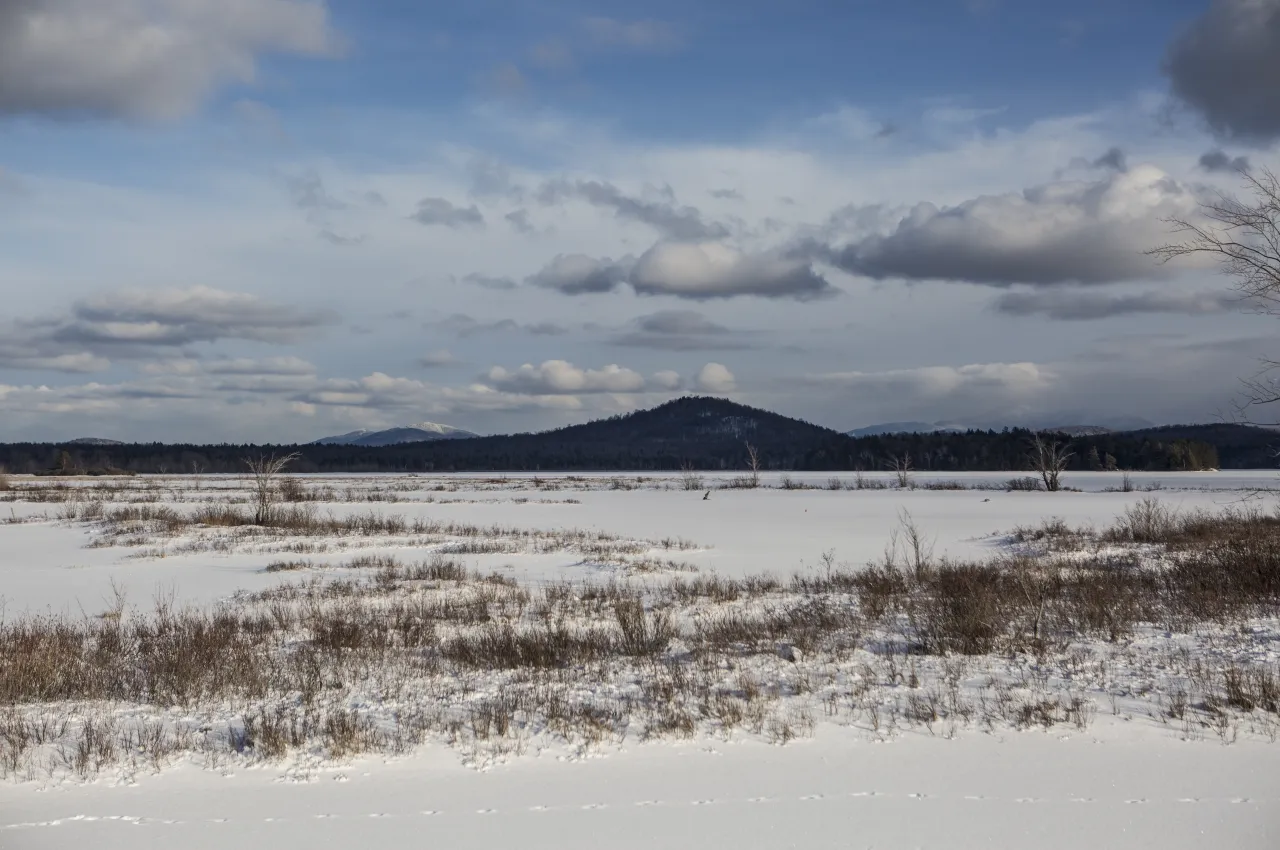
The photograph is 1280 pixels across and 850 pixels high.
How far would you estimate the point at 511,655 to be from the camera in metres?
10.5

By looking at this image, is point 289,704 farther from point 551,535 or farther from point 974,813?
point 551,535

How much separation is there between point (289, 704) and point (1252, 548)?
17.9 meters

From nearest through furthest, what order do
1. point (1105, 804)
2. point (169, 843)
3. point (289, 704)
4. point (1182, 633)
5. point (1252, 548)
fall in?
point (169, 843), point (1105, 804), point (289, 704), point (1182, 633), point (1252, 548)

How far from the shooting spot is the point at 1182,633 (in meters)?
11.2

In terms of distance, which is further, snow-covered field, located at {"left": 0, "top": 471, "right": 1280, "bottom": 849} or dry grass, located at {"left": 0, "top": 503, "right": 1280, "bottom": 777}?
dry grass, located at {"left": 0, "top": 503, "right": 1280, "bottom": 777}

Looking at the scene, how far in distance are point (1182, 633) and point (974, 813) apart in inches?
277

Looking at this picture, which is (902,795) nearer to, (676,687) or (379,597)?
(676,687)

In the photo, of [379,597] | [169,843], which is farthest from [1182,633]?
[379,597]

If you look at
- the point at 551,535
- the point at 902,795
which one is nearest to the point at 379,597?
the point at 902,795

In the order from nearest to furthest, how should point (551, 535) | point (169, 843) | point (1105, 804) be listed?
point (169, 843)
point (1105, 804)
point (551, 535)

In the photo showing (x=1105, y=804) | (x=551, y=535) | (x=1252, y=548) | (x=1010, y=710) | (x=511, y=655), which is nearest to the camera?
(x=1105, y=804)

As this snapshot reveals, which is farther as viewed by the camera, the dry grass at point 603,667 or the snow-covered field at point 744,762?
the dry grass at point 603,667

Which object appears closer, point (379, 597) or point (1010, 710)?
point (1010, 710)

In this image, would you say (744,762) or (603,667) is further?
(603,667)
